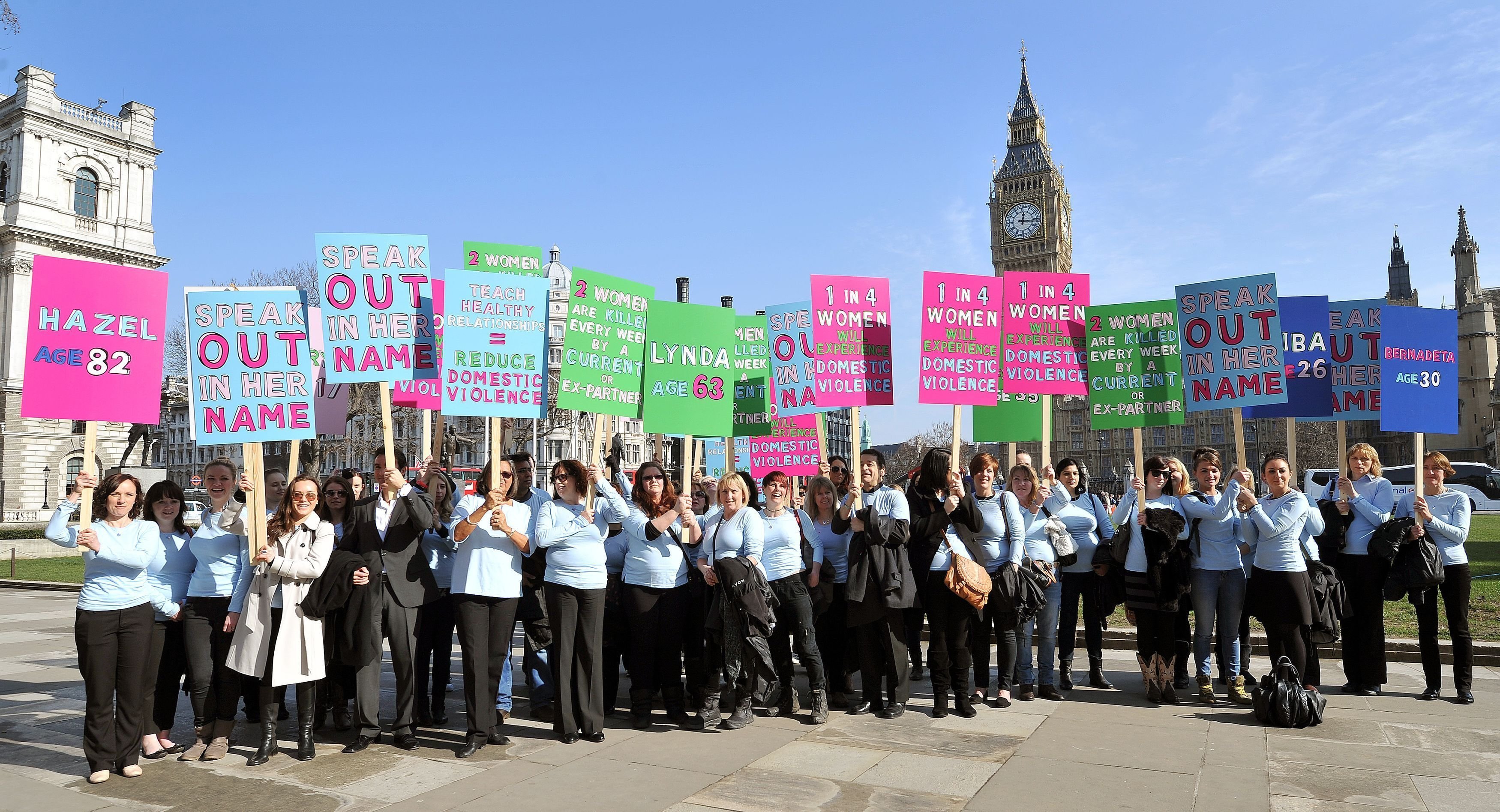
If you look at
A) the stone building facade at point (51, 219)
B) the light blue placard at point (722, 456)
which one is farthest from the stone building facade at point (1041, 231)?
→ the light blue placard at point (722, 456)

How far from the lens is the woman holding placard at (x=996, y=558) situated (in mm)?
7586

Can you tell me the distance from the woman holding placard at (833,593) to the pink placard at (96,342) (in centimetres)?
489

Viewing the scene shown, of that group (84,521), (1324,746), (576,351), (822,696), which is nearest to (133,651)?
(84,521)

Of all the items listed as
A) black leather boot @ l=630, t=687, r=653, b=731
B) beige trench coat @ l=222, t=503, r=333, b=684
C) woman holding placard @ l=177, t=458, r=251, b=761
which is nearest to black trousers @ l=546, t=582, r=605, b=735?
black leather boot @ l=630, t=687, r=653, b=731

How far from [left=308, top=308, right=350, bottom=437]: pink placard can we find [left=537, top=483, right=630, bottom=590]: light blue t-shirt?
8.23ft

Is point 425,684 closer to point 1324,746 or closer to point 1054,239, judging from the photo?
point 1324,746

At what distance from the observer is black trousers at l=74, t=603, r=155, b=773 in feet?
19.0

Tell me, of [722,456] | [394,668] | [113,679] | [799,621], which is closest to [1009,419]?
[722,456]

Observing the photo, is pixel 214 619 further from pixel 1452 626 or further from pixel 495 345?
pixel 1452 626

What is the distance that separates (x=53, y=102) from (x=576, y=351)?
2486 inches

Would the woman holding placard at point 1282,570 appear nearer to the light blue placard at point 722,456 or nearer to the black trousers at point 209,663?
the light blue placard at point 722,456

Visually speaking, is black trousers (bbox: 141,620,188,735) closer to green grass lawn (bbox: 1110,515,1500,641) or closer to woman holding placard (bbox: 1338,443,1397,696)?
woman holding placard (bbox: 1338,443,1397,696)

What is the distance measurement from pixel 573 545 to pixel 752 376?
4178mm

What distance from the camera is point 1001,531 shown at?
304 inches
